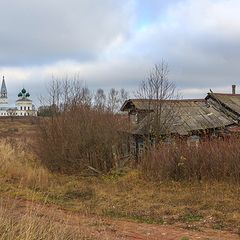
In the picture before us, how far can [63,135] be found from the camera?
24500 mm

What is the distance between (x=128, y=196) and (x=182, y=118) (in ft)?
44.0

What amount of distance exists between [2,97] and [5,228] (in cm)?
12211

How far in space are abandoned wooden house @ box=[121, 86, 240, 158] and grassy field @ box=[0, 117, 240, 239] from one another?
14.9 feet

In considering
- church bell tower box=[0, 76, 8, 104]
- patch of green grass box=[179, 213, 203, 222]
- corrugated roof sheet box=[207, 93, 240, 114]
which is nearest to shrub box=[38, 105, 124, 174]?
corrugated roof sheet box=[207, 93, 240, 114]

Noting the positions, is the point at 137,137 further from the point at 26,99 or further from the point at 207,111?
the point at 26,99

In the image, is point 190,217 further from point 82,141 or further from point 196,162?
point 82,141

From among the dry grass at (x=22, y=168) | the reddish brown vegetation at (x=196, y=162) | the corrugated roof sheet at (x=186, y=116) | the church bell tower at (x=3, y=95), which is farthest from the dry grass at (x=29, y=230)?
the church bell tower at (x=3, y=95)

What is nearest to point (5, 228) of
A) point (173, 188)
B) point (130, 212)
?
point (130, 212)

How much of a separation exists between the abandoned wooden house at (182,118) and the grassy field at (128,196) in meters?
4.55

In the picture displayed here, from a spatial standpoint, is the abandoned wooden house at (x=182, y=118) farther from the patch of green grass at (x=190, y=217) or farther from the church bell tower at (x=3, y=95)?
the church bell tower at (x=3, y=95)

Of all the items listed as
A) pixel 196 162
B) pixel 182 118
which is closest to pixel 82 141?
pixel 182 118

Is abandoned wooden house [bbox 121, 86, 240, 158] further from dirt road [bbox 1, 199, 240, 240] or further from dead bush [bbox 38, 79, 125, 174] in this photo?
dirt road [bbox 1, 199, 240, 240]

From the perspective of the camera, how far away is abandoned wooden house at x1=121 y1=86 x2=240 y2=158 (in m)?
25.9

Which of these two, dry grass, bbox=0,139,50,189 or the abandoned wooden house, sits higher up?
the abandoned wooden house
